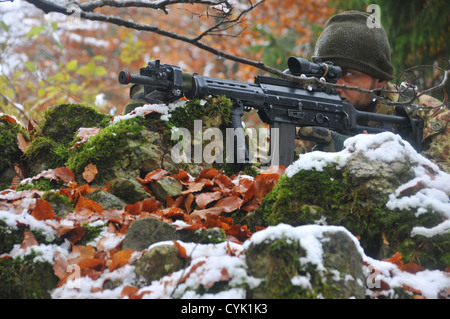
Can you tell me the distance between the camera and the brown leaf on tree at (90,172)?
3.51 metres

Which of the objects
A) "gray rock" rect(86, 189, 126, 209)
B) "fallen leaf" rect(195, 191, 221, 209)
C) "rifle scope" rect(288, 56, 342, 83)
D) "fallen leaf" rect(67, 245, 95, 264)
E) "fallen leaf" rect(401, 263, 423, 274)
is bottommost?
"fallen leaf" rect(401, 263, 423, 274)

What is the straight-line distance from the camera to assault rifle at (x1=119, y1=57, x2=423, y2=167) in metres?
3.89

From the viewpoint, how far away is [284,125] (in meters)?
4.66

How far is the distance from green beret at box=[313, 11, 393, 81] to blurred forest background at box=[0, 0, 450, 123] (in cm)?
46

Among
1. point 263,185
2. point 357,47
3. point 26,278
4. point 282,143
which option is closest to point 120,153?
point 263,185

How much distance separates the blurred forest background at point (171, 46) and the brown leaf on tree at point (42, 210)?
84.7 inches

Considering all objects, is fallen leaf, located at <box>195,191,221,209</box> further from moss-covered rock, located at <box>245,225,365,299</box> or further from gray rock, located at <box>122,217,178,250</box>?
moss-covered rock, located at <box>245,225,365,299</box>

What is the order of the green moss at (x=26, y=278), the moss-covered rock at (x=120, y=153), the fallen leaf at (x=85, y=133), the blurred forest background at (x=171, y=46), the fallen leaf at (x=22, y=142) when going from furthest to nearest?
the blurred forest background at (x=171, y=46), the fallen leaf at (x=22, y=142), the fallen leaf at (x=85, y=133), the moss-covered rock at (x=120, y=153), the green moss at (x=26, y=278)

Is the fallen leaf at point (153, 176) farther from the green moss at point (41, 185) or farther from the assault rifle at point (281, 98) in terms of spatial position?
the assault rifle at point (281, 98)

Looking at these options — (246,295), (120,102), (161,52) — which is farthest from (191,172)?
(161,52)

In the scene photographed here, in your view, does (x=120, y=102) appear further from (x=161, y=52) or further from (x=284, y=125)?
(x=284, y=125)

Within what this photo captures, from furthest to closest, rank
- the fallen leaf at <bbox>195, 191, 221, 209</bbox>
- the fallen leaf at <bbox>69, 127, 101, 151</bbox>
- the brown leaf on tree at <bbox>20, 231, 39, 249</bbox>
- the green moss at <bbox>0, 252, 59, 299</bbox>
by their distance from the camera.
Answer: the fallen leaf at <bbox>69, 127, 101, 151</bbox> → the fallen leaf at <bbox>195, 191, 221, 209</bbox> → the brown leaf on tree at <bbox>20, 231, 39, 249</bbox> → the green moss at <bbox>0, 252, 59, 299</bbox>

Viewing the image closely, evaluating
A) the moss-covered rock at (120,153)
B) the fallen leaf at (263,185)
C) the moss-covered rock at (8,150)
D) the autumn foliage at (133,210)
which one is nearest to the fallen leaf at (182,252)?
the autumn foliage at (133,210)

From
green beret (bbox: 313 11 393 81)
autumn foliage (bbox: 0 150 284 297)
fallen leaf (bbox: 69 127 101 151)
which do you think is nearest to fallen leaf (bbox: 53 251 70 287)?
autumn foliage (bbox: 0 150 284 297)
